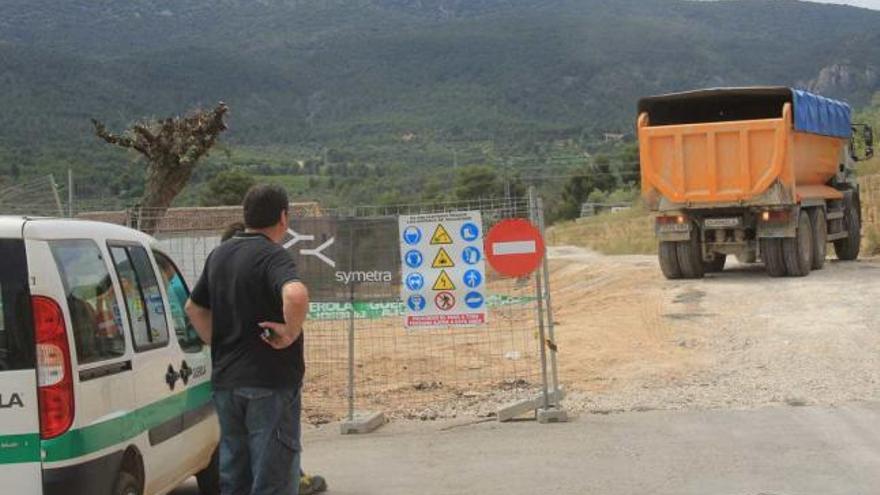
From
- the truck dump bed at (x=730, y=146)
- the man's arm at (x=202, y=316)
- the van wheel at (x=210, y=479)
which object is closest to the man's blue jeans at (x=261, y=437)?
the man's arm at (x=202, y=316)

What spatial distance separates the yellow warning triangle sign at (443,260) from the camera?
9.14 meters

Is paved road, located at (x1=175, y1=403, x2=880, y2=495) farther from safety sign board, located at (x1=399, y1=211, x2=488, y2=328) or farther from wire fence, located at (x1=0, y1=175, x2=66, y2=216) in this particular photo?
wire fence, located at (x1=0, y1=175, x2=66, y2=216)

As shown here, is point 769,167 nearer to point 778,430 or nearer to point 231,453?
point 778,430

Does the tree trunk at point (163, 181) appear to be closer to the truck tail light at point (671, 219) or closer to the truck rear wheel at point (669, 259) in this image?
the truck tail light at point (671, 219)

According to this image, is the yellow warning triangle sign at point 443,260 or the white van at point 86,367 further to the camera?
the yellow warning triangle sign at point 443,260

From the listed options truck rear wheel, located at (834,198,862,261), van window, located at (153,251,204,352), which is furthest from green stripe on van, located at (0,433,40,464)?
truck rear wheel, located at (834,198,862,261)

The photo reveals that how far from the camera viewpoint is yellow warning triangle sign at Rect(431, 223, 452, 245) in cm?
910

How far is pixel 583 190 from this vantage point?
71312 mm

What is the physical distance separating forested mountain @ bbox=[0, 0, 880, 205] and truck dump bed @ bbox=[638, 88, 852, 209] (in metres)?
41.4

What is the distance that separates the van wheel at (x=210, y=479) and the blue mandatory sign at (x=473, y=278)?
300 centimetres

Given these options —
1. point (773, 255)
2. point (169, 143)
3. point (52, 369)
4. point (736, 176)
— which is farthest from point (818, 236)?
point (52, 369)

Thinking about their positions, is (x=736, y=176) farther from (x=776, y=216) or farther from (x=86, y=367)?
(x=86, y=367)

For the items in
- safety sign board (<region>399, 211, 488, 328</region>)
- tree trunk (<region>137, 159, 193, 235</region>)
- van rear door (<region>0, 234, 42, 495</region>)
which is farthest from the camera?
tree trunk (<region>137, 159, 193, 235</region>)

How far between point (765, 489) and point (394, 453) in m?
2.86
